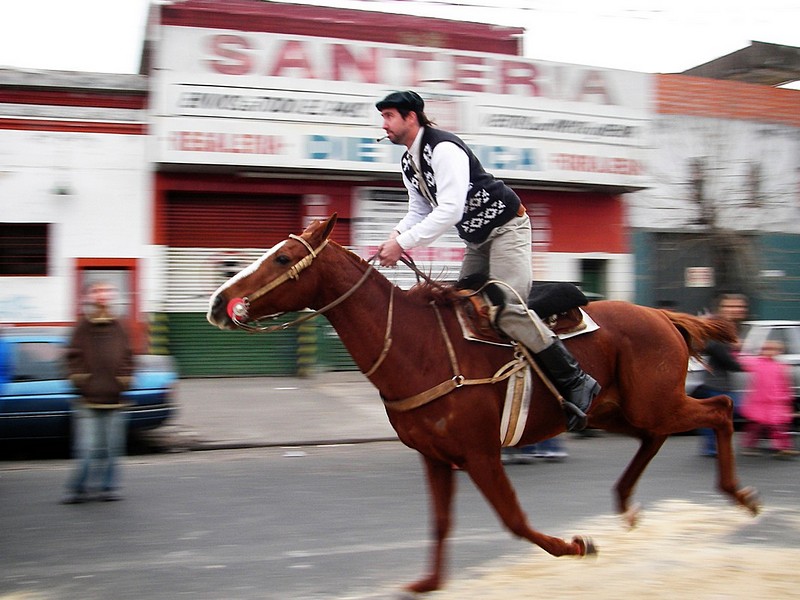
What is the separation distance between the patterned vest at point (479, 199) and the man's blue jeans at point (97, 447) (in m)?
4.19

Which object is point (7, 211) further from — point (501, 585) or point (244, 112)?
point (501, 585)

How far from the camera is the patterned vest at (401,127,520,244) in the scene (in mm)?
4648

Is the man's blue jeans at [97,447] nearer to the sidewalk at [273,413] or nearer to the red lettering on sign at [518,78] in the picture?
the sidewalk at [273,413]

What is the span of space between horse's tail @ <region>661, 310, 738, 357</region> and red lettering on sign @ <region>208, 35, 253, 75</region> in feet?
37.5

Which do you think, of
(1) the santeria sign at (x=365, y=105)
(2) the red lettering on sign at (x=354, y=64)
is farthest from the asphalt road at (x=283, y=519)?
(2) the red lettering on sign at (x=354, y=64)

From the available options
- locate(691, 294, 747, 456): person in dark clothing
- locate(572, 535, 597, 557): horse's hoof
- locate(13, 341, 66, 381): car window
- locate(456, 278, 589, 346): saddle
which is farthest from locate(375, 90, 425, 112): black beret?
locate(13, 341, 66, 381): car window

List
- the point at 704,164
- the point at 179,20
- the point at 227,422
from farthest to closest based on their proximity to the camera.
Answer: the point at 704,164 < the point at 179,20 < the point at 227,422

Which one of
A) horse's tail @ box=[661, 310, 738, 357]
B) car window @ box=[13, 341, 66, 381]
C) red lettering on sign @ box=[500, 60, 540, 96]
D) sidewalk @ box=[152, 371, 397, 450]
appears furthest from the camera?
red lettering on sign @ box=[500, 60, 540, 96]

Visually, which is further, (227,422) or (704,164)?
(704,164)

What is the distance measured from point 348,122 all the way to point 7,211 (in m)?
6.31

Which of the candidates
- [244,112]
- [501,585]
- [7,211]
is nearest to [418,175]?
[501,585]

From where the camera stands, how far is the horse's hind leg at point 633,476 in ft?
18.2

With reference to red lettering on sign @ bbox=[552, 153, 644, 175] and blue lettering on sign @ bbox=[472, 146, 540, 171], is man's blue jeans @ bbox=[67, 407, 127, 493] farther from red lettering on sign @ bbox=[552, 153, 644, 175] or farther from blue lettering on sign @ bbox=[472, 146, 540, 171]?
red lettering on sign @ bbox=[552, 153, 644, 175]

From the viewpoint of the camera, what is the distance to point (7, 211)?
14.6 meters
